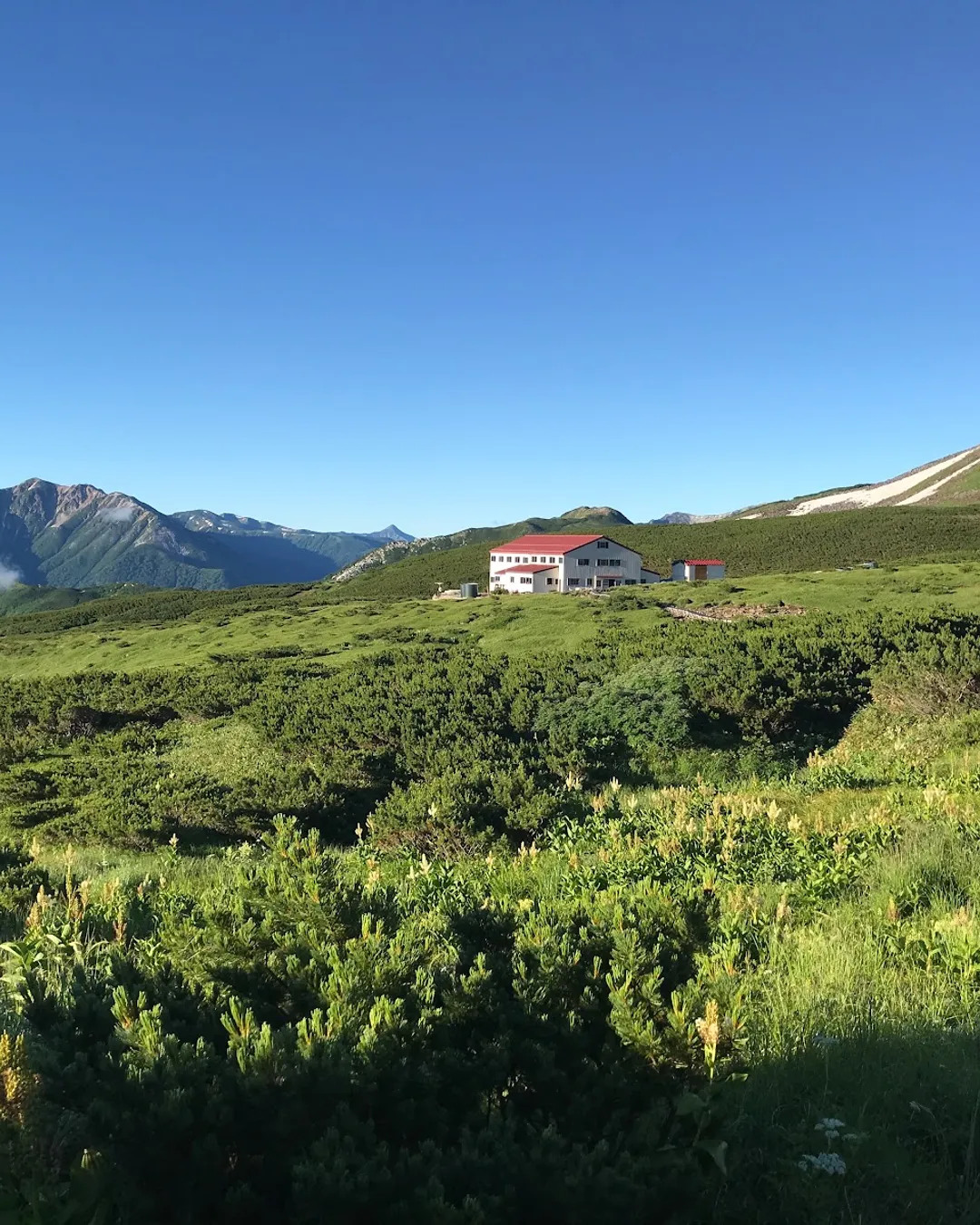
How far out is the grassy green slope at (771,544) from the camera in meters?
102

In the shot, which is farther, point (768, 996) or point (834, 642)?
point (834, 642)

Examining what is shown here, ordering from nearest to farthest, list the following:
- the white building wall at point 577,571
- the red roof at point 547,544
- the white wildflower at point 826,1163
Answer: the white wildflower at point 826,1163, the white building wall at point 577,571, the red roof at point 547,544

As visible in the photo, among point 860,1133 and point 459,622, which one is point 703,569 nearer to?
point 459,622

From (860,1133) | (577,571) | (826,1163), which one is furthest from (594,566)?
(826,1163)

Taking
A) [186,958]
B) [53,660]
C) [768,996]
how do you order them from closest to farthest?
[186,958]
[768,996]
[53,660]

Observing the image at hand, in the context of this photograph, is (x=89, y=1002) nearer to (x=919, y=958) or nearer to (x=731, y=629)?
(x=919, y=958)

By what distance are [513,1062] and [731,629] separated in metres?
21.2

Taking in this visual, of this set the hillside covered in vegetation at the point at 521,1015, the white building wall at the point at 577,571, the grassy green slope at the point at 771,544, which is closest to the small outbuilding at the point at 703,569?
the white building wall at the point at 577,571

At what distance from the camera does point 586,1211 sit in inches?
94.0

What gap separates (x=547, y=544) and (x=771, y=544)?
40.2 meters

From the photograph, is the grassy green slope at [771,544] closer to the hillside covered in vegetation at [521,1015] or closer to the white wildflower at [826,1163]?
the hillside covered in vegetation at [521,1015]

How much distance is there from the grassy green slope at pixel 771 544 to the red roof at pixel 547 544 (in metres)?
13.5

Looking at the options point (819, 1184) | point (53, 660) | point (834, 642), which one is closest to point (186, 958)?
point (819, 1184)

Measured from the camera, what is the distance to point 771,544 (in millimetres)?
115125
